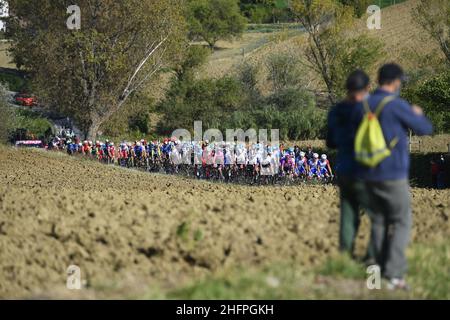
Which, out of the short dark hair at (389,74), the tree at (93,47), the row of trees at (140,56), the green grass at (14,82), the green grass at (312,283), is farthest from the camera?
the green grass at (14,82)

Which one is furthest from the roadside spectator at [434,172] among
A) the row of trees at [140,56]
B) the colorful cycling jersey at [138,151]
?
the colorful cycling jersey at [138,151]

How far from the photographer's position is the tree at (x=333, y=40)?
63.3m

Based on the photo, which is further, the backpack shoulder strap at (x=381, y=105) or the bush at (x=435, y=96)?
the bush at (x=435, y=96)

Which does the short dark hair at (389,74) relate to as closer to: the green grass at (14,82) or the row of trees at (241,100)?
the row of trees at (241,100)

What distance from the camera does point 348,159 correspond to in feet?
26.7

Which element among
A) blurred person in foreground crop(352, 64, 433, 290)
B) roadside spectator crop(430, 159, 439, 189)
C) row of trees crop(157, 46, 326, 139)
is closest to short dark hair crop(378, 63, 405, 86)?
blurred person in foreground crop(352, 64, 433, 290)

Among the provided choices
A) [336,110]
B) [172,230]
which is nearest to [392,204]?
[336,110]

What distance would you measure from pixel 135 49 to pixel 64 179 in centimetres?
3171

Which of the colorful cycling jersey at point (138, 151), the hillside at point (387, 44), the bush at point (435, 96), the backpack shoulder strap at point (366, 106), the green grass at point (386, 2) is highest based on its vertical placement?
the green grass at point (386, 2)

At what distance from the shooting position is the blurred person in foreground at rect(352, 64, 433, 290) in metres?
7.69

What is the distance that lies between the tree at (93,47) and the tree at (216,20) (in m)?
48.7

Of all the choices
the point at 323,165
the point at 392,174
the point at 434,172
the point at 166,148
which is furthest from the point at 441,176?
the point at 392,174

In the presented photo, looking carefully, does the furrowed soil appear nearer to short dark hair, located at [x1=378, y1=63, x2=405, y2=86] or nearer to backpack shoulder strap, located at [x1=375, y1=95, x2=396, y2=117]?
backpack shoulder strap, located at [x1=375, y1=95, x2=396, y2=117]

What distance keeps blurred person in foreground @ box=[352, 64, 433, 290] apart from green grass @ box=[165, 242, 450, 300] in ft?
0.84
